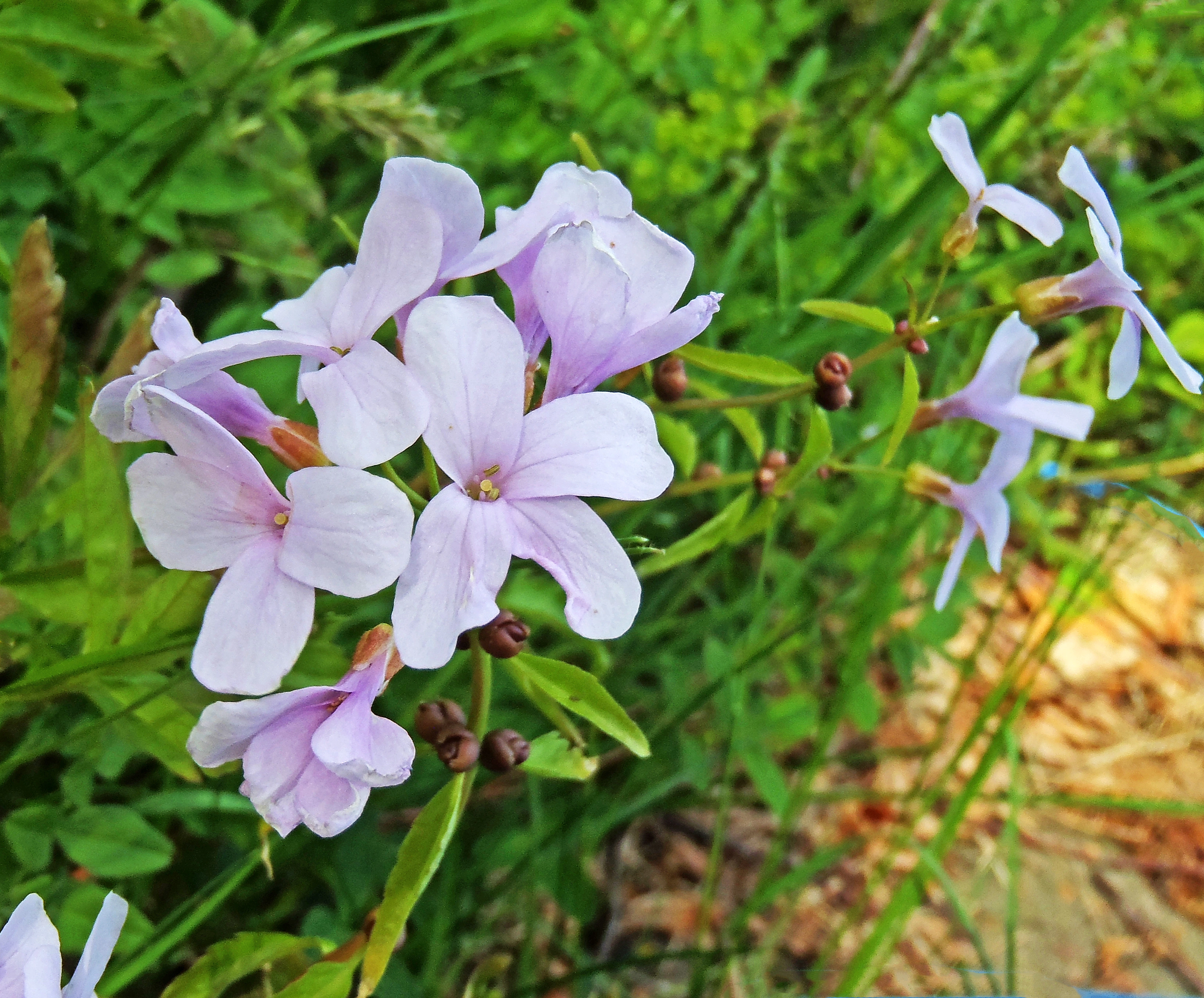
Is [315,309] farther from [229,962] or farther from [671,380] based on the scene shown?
[229,962]

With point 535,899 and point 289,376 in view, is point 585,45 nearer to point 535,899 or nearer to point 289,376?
point 289,376

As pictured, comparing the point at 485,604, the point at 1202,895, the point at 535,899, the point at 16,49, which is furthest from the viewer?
the point at 1202,895

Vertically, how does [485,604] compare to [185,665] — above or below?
above

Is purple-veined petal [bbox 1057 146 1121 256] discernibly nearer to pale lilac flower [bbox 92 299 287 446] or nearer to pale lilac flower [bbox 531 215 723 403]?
pale lilac flower [bbox 531 215 723 403]

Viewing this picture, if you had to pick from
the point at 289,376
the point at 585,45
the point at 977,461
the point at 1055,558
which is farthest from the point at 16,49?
the point at 1055,558

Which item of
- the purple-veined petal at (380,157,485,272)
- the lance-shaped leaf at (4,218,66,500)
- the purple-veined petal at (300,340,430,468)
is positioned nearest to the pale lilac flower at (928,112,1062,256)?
the purple-veined petal at (380,157,485,272)

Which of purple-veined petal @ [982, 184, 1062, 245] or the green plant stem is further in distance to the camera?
purple-veined petal @ [982, 184, 1062, 245]

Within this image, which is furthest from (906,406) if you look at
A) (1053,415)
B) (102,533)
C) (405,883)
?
(102,533)
